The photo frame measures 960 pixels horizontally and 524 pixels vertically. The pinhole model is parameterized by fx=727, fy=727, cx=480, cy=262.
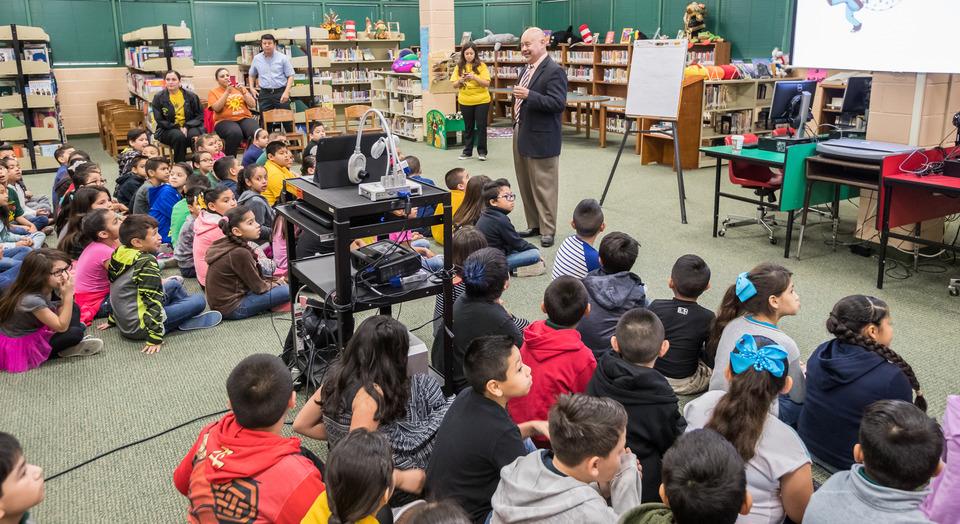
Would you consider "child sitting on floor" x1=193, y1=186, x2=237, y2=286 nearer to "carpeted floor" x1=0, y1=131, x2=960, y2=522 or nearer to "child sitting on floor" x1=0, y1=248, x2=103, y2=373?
"carpeted floor" x1=0, y1=131, x2=960, y2=522

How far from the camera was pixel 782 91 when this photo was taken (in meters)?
5.77

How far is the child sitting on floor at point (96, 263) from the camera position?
13.4 ft

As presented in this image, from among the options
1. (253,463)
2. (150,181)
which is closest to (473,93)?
(150,181)

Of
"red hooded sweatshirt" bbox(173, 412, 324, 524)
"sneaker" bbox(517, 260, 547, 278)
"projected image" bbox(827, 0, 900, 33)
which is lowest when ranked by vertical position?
"sneaker" bbox(517, 260, 547, 278)

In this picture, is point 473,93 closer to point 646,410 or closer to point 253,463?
point 646,410

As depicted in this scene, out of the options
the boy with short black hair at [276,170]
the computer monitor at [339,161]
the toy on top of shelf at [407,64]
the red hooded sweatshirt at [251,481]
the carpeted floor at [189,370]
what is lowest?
the carpeted floor at [189,370]

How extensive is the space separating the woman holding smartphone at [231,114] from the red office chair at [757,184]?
5.47 m

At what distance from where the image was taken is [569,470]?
1.81 meters

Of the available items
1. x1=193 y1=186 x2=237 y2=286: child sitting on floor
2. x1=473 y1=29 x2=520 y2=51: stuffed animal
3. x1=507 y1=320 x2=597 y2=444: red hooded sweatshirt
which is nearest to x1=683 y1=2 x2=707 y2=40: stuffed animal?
x1=473 y1=29 x2=520 y2=51: stuffed animal

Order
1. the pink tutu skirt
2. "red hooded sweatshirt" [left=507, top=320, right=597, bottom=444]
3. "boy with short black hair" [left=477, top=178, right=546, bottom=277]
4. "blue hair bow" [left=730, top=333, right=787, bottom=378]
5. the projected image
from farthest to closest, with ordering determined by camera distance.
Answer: the projected image, "boy with short black hair" [left=477, top=178, right=546, bottom=277], the pink tutu skirt, "red hooded sweatshirt" [left=507, top=320, right=597, bottom=444], "blue hair bow" [left=730, top=333, right=787, bottom=378]

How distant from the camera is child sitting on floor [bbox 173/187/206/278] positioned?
16.6 feet

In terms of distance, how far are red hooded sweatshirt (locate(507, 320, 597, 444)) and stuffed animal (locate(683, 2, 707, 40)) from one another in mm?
9699

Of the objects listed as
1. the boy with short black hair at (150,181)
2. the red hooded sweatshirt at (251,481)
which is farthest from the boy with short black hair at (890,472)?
the boy with short black hair at (150,181)

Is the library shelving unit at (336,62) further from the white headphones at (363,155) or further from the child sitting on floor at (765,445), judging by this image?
the child sitting on floor at (765,445)
